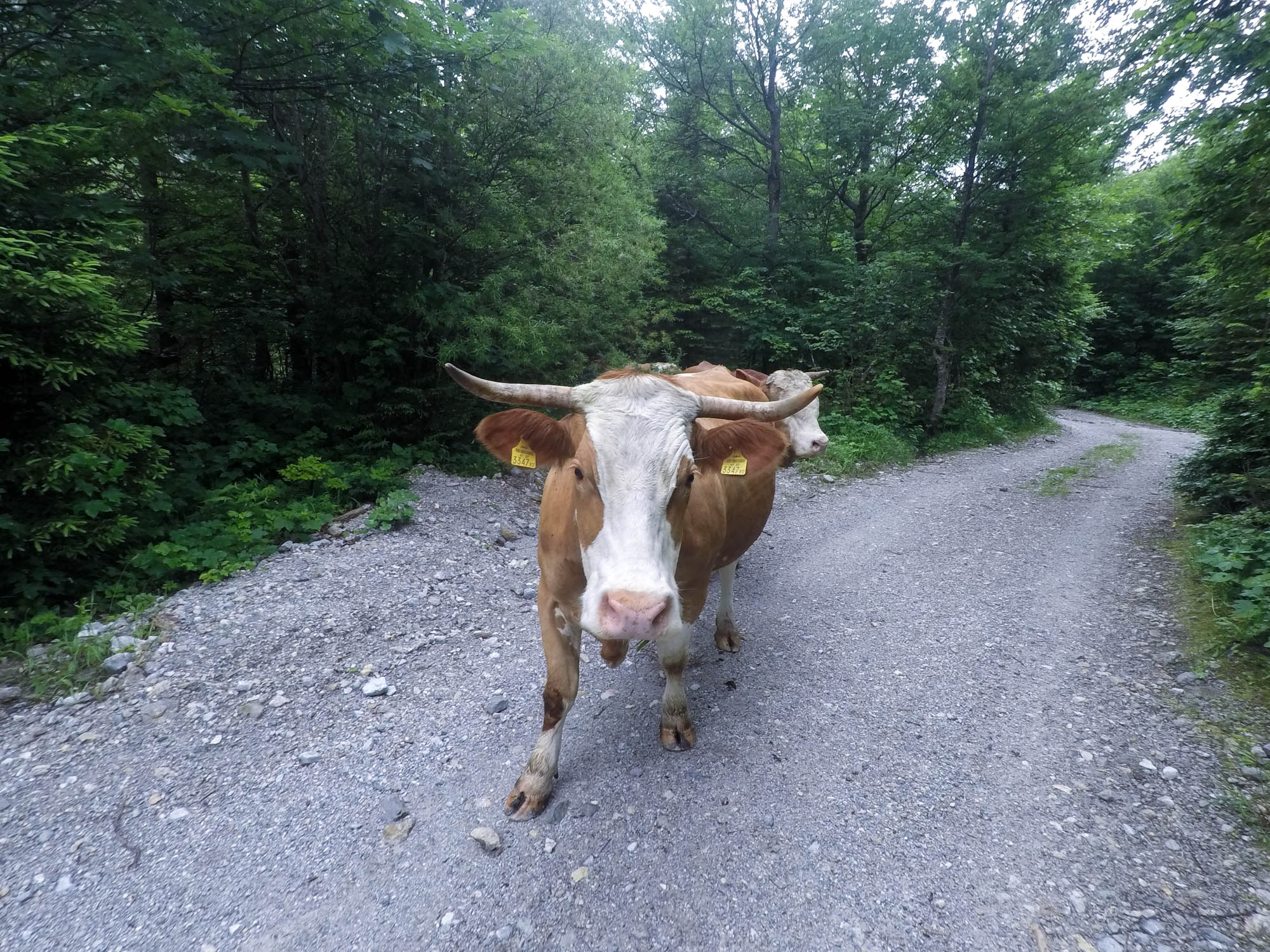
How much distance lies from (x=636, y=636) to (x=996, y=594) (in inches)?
179

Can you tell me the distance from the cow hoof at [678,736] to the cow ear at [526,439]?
1.70 meters

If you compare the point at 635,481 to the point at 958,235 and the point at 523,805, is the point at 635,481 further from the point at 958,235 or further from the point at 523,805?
the point at 958,235

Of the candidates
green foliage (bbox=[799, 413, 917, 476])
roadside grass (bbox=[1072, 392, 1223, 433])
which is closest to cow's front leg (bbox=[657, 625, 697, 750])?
green foliage (bbox=[799, 413, 917, 476])

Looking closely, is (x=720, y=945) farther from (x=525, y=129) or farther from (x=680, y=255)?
(x=680, y=255)

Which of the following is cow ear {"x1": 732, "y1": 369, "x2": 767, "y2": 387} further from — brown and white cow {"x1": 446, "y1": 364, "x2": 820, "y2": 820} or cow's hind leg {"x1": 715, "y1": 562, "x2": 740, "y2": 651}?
brown and white cow {"x1": 446, "y1": 364, "x2": 820, "y2": 820}

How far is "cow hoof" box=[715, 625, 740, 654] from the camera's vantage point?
4.21 m

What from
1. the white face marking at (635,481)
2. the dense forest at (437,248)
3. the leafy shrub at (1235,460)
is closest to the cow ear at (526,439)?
the white face marking at (635,481)

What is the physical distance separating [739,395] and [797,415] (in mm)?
1596

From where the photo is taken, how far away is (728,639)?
422cm

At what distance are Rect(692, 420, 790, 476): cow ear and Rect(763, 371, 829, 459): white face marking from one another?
2.40m

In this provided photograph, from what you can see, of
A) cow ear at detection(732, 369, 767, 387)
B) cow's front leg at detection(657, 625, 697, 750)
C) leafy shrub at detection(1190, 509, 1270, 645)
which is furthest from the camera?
cow ear at detection(732, 369, 767, 387)

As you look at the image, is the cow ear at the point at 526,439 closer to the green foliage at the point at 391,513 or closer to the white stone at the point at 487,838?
the white stone at the point at 487,838

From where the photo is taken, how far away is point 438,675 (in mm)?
3770

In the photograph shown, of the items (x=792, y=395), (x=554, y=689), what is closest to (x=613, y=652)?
(x=554, y=689)
